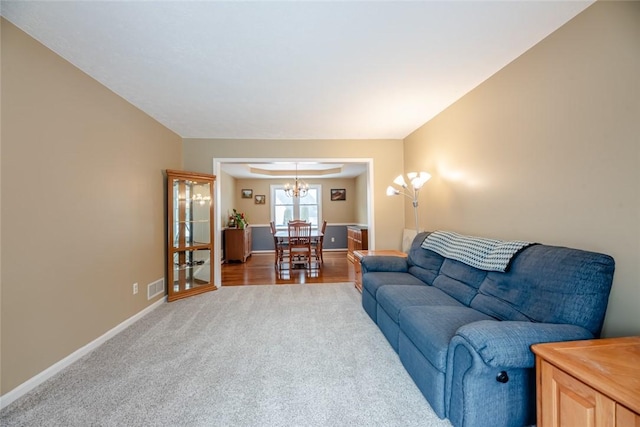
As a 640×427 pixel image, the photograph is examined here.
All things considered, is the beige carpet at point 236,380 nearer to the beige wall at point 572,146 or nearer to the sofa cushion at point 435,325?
the sofa cushion at point 435,325

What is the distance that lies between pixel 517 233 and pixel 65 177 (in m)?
3.59

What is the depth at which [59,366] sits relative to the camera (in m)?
1.96

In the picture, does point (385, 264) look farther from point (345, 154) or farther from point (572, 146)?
point (345, 154)

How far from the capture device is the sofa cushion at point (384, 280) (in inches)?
103

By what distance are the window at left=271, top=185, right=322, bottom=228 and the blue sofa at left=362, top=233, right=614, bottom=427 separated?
6208 mm

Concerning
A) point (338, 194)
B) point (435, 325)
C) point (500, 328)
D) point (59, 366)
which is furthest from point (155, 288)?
point (338, 194)

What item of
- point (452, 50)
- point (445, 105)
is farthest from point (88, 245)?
point (445, 105)

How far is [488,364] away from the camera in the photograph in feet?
3.93

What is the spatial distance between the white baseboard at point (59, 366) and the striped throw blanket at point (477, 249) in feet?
10.7

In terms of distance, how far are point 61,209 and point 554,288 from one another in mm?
3354

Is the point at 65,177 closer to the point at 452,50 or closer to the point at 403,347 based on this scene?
the point at 403,347

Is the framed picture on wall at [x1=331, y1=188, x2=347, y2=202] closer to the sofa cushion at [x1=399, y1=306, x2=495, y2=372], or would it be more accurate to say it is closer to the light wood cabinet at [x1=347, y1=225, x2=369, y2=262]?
the light wood cabinet at [x1=347, y1=225, x2=369, y2=262]

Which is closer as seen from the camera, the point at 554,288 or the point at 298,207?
the point at 554,288

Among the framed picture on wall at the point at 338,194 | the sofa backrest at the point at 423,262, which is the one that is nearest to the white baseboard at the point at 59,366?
the sofa backrest at the point at 423,262
